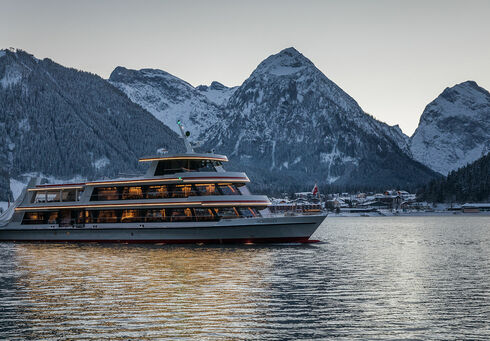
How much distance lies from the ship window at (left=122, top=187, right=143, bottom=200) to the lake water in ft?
33.2

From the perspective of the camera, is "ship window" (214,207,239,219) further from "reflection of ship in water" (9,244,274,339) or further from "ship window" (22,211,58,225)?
"ship window" (22,211,58,225)

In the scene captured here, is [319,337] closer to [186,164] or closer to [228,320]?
[228,320]

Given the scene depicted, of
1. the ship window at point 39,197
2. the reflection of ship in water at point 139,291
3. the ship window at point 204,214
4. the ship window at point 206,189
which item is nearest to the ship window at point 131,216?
the ship window at point 204,214

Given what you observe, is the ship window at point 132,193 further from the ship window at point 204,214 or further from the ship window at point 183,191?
the ship window at point 204,214

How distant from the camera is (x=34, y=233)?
203 feet

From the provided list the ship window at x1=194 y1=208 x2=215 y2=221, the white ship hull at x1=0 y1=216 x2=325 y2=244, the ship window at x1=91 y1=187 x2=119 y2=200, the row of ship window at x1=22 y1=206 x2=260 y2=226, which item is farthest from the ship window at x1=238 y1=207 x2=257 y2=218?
the ship window at x1=91 y1=187 x2=119 y2=200

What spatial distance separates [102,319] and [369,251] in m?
36.9

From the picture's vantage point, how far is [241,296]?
26.0 meters

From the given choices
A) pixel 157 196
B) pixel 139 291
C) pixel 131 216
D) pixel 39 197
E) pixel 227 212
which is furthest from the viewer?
pixel 39 197

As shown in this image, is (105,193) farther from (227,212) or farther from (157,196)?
(227,212)

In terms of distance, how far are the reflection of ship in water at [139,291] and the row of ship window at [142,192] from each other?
6511 mm

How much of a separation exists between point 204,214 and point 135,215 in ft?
25.8

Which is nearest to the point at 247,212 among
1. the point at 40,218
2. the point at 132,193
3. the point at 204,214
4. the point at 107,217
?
the point at 204,214

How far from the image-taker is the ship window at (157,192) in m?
53.9
